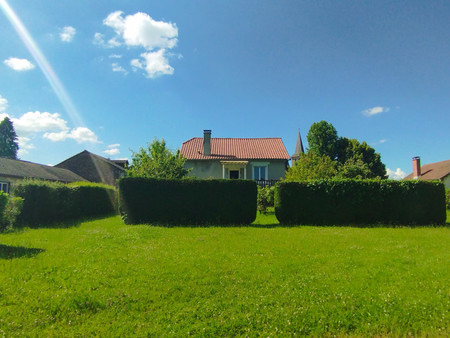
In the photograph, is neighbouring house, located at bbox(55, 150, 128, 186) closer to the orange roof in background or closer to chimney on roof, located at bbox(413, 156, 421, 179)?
the orange roof in background

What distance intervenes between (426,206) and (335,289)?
34.7ft

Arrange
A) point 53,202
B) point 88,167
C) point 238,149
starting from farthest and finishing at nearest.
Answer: point 88,167
point 238,149
point 53,202

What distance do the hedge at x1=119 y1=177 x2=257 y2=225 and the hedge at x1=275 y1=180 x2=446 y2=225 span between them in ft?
5.98

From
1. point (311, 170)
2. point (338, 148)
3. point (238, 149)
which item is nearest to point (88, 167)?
point (238, 149)

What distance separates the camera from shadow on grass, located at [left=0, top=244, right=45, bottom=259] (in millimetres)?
6316

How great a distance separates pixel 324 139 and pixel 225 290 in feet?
111

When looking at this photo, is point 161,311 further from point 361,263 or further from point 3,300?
point 361,263

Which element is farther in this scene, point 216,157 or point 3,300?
point 216,157

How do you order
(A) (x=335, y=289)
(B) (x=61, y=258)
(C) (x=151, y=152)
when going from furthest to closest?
(C) (x=151, y=152)
(B) (x=61, y=258)
(A) (x=335, y=289)

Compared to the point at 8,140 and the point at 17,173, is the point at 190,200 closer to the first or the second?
the point at 17,173

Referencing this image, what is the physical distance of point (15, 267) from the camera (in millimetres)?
5422

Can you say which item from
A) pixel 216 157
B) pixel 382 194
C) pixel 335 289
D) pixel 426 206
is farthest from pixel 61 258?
pixel 216 157

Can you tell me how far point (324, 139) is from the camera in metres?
34.9

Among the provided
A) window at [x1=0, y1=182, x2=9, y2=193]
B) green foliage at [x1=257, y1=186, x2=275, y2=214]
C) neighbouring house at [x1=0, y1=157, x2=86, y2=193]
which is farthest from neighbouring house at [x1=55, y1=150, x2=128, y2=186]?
green foliage at [x1=257, y1=186, x2=275, y2=214]
